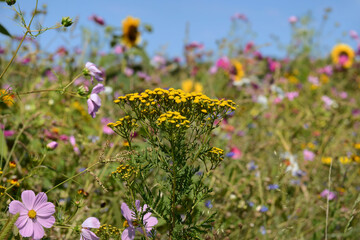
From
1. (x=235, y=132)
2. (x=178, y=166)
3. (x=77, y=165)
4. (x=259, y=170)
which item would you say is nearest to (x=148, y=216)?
(x=178, y=166)

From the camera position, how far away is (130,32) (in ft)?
13.7

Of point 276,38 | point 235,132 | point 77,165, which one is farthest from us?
point 276,38

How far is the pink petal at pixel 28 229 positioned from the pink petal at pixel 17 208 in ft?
0.09

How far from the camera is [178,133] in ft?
3.23

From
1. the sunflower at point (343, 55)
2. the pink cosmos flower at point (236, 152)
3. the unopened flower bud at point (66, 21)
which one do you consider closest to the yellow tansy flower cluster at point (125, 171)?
the unopened flower bud at point (66, 21)

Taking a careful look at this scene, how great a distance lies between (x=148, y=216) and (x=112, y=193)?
681 millimetres

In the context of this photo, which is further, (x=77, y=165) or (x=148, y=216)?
(x=77, y=165)

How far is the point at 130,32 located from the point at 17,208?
3.41 meters

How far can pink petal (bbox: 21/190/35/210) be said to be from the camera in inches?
39.3

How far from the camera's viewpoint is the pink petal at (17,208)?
0.96 metres

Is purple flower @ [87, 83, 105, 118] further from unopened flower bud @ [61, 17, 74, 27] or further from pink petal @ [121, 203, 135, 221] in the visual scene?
pink petal @ [121, 203, 135, 221]

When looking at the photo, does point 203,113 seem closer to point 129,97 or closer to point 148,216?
point 129,97

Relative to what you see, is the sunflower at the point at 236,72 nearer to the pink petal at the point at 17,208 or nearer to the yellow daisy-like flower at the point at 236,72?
the yellow daisy-like flower at the point at 236,72

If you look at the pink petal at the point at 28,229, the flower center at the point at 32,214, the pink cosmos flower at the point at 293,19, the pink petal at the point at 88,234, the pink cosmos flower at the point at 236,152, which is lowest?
the pink cosmos flower at the point at 236,152
